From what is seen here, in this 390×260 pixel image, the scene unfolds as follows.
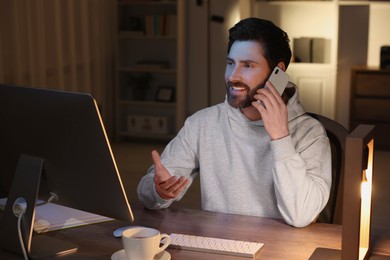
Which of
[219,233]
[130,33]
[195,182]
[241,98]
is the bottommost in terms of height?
[195,182]

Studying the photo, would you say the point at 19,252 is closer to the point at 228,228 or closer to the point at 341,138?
the point at 228,228

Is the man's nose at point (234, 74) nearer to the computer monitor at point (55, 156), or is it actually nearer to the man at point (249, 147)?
the man at point (249, 147)

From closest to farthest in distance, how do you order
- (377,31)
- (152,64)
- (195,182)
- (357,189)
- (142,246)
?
(357,189), (142,246), (195,182), (377,31), (152,64)

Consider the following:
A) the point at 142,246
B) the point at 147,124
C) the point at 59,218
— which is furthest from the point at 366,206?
the point at 147,124

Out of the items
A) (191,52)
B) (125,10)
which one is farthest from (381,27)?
(125,10)

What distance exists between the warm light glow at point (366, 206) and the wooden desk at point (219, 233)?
0.39 ft

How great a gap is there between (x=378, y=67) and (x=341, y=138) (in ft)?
14.4

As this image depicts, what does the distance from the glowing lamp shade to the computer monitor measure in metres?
0.52

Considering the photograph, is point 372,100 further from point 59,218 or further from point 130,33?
point 59,218

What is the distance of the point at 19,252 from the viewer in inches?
70.1

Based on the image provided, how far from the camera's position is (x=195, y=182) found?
5441mm

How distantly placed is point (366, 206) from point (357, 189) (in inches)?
7.1

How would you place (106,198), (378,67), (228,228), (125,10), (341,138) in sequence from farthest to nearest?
1. (125,10)
2. (378,67)
3. (341,138)
4. (228,228)
5. (106,198)

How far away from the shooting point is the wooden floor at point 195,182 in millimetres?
4590
